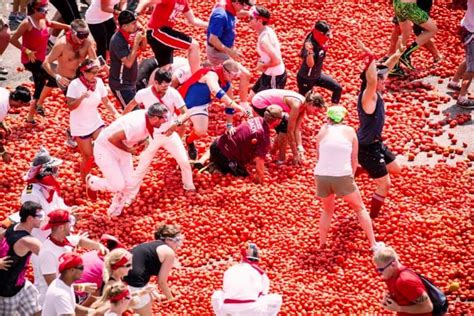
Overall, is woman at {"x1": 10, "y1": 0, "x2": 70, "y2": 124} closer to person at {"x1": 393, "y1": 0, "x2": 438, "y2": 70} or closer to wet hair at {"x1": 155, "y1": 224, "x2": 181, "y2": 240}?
wet hair at {"x1": 155, "y1": 224, "x2": 181, "y2": 240}

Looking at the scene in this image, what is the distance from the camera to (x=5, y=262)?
11398 mm

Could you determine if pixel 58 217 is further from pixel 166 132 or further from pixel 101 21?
pixel 101 21

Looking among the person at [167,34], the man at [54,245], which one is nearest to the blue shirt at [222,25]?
the person at [167,34]

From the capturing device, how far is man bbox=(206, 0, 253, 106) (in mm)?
16109

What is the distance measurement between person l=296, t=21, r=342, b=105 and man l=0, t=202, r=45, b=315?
5.67 meters

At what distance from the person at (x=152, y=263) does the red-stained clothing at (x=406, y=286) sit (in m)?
2.37

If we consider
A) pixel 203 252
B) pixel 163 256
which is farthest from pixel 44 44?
pixel 163 256

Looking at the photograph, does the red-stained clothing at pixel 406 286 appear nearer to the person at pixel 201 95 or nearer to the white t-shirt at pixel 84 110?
the person at pixel 201 95

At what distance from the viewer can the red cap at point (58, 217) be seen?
38.0 ft

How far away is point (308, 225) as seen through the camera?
1401 centimetres

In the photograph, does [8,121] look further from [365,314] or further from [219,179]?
[365,314]

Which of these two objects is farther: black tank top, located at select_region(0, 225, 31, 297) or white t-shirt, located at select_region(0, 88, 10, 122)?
white t-shirt, located at select_region(0, 88, 10, 122)

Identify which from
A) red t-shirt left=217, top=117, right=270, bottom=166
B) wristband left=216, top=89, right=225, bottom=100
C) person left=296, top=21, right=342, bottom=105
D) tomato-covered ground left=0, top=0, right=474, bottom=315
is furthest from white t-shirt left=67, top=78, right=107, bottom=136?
person left=296, top=21, right=342, bottom=105

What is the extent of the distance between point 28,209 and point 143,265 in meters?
1.35
